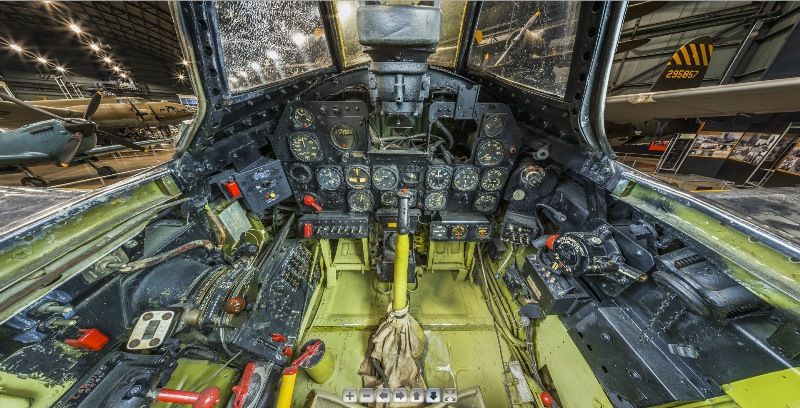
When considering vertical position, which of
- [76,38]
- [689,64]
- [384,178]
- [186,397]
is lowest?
[186,397]

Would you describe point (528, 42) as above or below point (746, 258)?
above

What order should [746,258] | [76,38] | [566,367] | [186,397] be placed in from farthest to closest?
[76,38]
[566,367]
[186,397]
[746,258]

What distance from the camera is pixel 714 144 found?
5664 millimetres

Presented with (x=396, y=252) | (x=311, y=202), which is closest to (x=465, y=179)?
(x=396, y=252)

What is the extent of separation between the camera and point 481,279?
3.42m

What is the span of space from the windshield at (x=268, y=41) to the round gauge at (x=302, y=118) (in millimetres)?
321

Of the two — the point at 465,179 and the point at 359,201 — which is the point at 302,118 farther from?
the point at 465,179

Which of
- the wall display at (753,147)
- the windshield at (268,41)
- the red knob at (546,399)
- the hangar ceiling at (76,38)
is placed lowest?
the red knob at (546,399)

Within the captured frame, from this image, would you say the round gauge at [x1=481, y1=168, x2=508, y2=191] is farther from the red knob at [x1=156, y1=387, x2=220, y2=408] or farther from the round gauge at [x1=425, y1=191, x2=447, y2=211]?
the red knob at [x1=156, y1=387, x2=220, y2=408]

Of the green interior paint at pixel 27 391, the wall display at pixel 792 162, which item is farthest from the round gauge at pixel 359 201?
the wall display at pixel 792 162

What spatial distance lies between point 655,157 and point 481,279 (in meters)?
8.84

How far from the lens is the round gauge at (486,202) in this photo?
9.79 ft

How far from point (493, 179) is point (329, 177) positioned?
1.89 m

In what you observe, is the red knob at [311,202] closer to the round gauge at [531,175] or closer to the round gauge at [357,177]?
the round gauge at [357,177]
